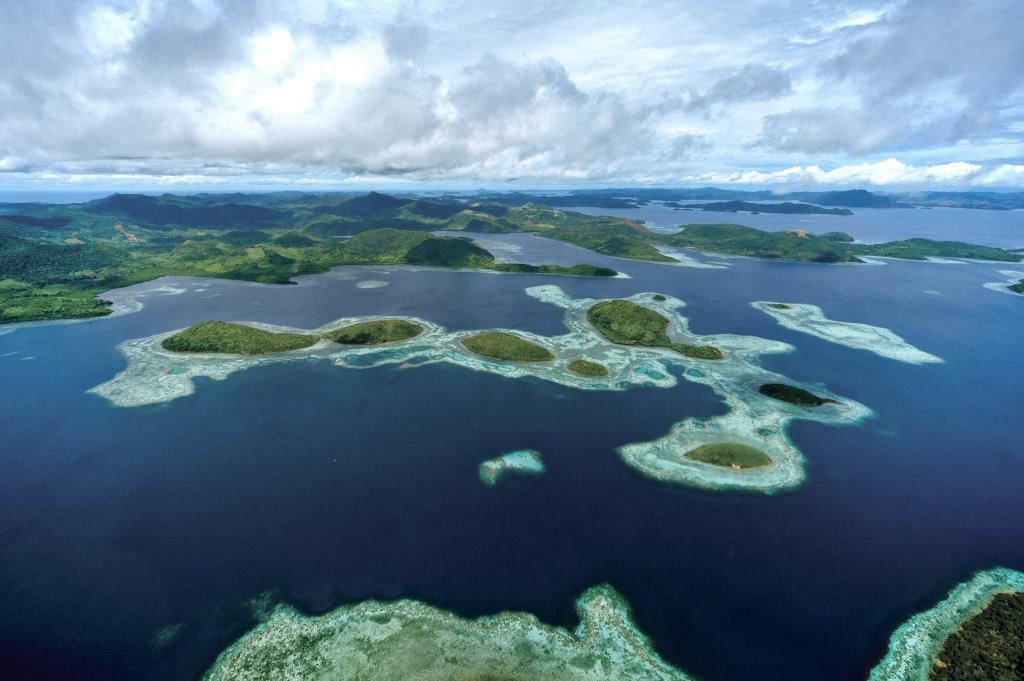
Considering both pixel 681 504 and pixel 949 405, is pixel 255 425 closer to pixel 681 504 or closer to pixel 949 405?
pixel 681 504

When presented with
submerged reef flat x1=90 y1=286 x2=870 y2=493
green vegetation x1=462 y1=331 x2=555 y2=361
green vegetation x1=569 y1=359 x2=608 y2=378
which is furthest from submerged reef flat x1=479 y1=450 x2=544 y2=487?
green vegetation x1=462 y1=331 x2=555 y2=361

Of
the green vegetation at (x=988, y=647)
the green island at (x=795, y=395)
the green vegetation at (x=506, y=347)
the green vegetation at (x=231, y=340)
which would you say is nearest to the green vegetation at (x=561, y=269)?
the green vegetation at (x=506, y=347)

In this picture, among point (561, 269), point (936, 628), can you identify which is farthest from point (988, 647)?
point (561, 269)

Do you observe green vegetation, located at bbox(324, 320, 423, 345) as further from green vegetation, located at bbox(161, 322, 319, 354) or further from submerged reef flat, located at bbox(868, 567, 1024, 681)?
submerged reef flat, located at bbox(868, 567, 1024, 681)

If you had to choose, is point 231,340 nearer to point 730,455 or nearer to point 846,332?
point 730,455

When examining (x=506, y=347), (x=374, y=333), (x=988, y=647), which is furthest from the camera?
(x=374, y=333)

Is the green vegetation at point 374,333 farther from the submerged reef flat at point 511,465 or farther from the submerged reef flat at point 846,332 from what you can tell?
the submerged reef flat at point 846,332

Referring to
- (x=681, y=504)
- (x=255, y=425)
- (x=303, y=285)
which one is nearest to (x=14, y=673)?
(x=255, y=425)
